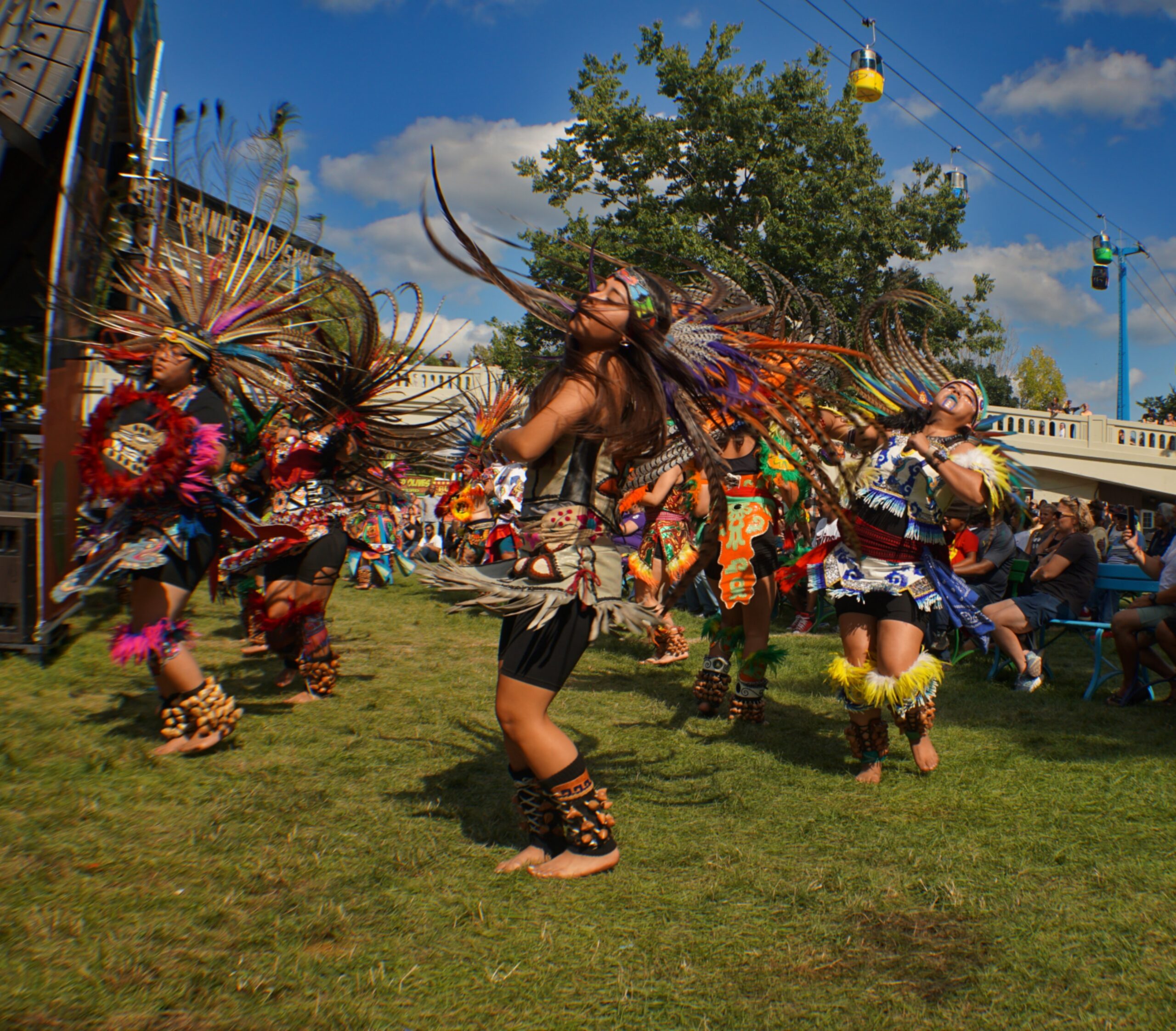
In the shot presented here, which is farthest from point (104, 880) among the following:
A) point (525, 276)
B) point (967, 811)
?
point (967, 811)

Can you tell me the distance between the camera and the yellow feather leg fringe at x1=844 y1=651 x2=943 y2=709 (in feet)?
12.7

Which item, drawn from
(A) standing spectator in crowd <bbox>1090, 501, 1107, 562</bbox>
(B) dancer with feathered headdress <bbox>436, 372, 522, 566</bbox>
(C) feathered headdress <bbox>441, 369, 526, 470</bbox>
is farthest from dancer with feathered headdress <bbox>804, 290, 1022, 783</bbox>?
(C) feathered headdress <bbox>441, 369, 526, 470</bbox>

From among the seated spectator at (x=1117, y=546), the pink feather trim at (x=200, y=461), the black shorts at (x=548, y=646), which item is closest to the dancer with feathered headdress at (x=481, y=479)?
the pink feather trim at (x=200, y=461)

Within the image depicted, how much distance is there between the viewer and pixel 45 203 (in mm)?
7723

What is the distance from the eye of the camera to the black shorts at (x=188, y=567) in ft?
12.9

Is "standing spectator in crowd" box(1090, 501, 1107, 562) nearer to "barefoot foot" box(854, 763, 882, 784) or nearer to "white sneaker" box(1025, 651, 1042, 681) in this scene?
"white sneaker" box(1025, 651, 1042, 681)

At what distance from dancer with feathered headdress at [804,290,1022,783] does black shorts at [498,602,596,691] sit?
1.55m

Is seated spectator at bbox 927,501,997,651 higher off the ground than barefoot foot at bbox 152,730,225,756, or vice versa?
seated spectator at bbox 927,501,997,651

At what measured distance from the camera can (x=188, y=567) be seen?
157 inches

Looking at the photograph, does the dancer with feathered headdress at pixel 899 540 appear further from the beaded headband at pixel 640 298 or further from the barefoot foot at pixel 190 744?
the barefoot foot at pixel 190 744

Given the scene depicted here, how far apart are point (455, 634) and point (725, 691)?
3.30 metres

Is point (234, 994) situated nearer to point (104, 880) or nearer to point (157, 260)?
point (104, 880)

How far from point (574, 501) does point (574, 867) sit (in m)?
1.24

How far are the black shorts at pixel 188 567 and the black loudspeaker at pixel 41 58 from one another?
352cm
